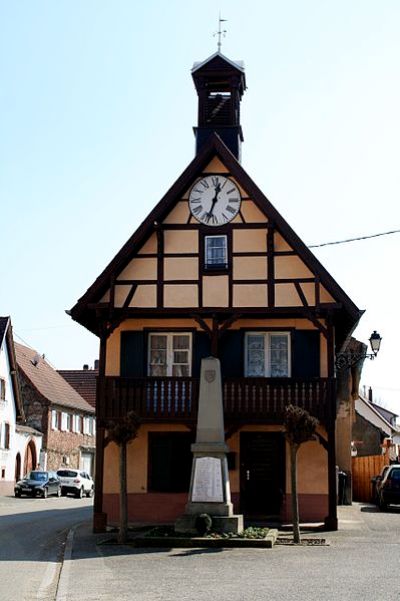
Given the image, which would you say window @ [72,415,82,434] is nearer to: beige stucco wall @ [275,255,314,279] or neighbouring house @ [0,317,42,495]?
neighbouring house @ [0,317,42,495]

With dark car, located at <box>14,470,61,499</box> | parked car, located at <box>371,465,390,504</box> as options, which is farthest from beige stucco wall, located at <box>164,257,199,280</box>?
dark car, located at <box>14,470,61,499</box>

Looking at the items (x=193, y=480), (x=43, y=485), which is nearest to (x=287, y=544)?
(x=193, y=480)

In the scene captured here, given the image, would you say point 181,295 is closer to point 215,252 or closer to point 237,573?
point 215,252

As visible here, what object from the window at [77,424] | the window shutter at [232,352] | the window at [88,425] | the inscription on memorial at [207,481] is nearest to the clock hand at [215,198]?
the window shutter at [232,352]

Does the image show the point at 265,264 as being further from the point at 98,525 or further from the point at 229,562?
the point at 229,562

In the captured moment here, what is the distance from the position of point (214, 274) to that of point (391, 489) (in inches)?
460

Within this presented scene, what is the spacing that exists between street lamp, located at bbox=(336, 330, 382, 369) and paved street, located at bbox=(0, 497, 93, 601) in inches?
401

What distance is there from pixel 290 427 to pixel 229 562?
4.65 m

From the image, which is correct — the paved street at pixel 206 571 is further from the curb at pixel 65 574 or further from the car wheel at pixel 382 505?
the car wheel at pixel 382 505

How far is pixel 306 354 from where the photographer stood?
79.8ft

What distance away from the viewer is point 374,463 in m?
41.1

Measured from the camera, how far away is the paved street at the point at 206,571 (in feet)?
39.8

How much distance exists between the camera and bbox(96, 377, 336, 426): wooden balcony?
2317 cm

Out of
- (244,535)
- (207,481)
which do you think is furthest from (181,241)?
(244,535)
